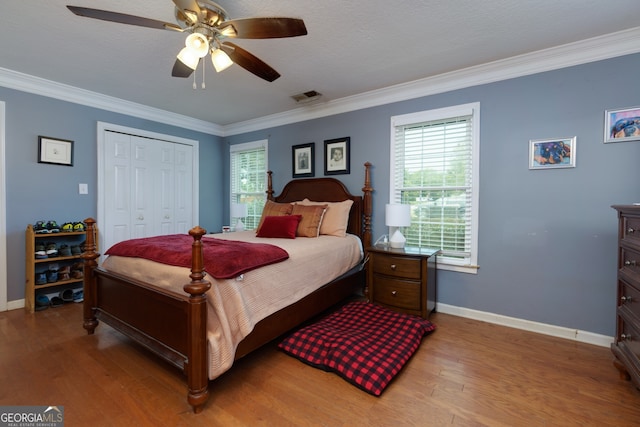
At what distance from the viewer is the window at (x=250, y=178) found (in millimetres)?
4578

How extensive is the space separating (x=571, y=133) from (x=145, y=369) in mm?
3767

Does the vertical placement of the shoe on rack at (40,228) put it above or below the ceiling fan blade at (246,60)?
below

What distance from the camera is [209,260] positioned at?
1.79 m

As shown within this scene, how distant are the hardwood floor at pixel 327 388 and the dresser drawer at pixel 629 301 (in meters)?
0.47

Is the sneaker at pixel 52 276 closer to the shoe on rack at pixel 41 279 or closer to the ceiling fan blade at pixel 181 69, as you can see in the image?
the shoe on rack at pixel 41 279

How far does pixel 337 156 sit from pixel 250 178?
1.70 metres

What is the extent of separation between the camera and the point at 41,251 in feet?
9.91

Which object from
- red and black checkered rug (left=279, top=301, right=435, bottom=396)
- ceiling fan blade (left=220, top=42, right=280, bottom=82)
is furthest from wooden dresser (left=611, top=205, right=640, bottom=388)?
ceiling fan blade (left=220, top=42, right=280, bottom=82)

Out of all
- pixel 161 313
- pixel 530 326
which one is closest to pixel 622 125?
pixel 530 326

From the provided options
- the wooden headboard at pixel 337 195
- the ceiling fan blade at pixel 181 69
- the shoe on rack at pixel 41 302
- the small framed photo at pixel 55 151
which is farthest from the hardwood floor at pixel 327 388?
the ceiling fan blade at pixel 181 69

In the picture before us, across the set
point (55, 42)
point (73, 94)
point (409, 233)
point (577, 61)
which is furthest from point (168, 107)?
point (577, 61)

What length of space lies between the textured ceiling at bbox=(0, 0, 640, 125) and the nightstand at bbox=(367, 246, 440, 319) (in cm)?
180

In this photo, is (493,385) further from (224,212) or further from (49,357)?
(224,212)

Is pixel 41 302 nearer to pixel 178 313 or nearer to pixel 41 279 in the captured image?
pixel 41 279
